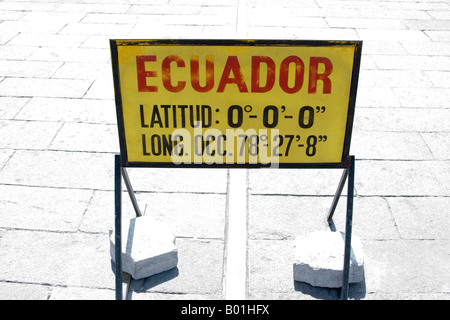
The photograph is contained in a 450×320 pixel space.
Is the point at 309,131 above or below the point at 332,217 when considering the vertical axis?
above

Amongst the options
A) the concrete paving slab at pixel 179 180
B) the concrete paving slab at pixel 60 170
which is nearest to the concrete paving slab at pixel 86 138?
the concrete paving slab at pixel 60 170

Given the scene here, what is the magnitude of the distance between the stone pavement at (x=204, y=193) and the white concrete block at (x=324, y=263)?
88 mm

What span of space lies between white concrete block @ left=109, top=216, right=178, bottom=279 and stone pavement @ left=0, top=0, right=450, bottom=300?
90mm

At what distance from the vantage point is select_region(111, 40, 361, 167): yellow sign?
10.3 ft

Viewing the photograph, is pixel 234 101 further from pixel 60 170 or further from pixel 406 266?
pixel 60 170

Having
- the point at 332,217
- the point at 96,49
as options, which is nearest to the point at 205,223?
the point at 332,217

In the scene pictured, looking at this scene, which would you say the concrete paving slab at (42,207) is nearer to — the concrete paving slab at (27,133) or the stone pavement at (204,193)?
the stone pavement at (204,193)

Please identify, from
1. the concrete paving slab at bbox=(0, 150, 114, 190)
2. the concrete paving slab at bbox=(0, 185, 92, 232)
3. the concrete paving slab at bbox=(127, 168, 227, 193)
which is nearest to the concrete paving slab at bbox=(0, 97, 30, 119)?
the concrete paving slab at bbox=(0, 150, 114, 190)

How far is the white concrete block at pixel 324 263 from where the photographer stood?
370cm

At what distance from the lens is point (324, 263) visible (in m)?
3.72

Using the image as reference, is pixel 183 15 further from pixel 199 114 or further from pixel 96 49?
pixel 199 114

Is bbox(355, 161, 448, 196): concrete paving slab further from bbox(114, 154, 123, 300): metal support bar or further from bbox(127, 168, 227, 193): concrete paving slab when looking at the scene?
bbox(114, 154, 123, 300): metal support bar

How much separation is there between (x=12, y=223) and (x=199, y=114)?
2.21 meters

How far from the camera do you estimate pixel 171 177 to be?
5.10m
